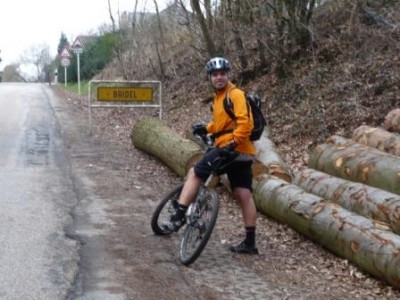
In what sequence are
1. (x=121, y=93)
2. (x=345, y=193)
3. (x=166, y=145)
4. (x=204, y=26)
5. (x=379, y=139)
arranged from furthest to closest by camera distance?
(x=204, y=26) → (x=121, y=93) → (x=166, y=145) → (x=379, y=139) → (x=345, y=193)

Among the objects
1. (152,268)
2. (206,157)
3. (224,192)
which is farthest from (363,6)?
(152,268)

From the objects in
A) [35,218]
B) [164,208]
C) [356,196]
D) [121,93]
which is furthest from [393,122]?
[121,93]

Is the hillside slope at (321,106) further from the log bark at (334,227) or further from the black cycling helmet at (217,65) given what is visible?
the black cycling helmet at (217,65)

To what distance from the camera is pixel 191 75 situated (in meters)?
23.1

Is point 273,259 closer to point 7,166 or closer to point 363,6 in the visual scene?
point 7,166

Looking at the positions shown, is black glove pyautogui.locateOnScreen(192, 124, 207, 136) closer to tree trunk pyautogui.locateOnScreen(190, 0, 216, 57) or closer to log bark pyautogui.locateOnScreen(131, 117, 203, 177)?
log bark pyautogui.locateOnScreen(131, 117, 203, 177)

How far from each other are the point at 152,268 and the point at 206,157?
1.28 metres

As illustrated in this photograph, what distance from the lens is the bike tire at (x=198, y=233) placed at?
6371 mm

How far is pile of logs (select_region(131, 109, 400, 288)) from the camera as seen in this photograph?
638cm

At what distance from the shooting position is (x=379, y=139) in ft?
31.1

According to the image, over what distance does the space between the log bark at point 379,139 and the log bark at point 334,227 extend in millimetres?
1705

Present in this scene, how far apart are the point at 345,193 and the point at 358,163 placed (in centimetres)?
85

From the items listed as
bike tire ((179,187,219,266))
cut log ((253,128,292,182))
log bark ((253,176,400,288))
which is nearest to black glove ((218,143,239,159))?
bike tire ((179,187,219,266))

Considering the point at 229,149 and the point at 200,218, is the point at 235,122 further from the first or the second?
the point at 200,218
